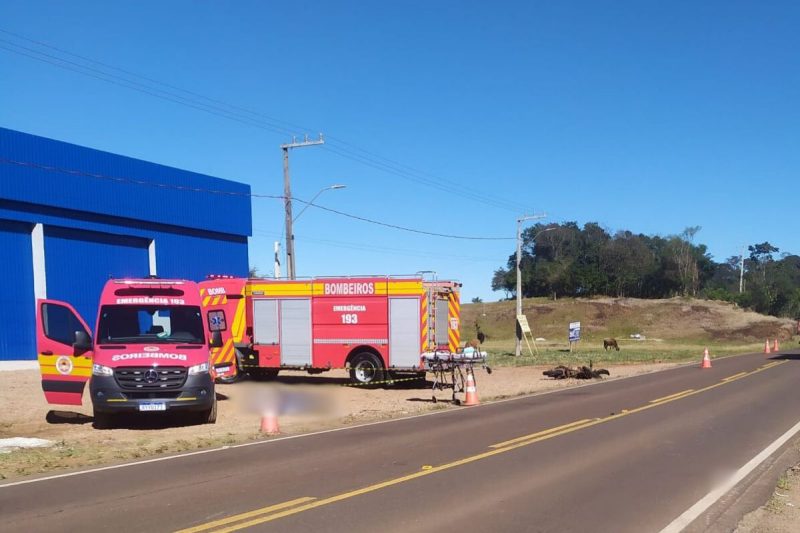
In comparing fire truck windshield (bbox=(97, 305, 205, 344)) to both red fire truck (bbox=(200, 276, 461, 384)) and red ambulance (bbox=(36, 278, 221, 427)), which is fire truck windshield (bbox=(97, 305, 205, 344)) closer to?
red ambulance (bbox=(36, 278, 221, 427))

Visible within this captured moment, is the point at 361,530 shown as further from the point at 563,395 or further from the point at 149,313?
the point at 563,395

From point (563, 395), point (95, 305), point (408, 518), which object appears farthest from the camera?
point (95, 305)

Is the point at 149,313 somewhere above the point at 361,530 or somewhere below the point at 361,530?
above

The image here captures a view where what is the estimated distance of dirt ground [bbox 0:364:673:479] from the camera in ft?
35.0

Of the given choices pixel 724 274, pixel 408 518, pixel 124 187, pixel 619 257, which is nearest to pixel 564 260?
pixel 619 257

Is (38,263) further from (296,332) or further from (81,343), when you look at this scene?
(81,343)

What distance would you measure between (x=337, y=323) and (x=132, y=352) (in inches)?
375

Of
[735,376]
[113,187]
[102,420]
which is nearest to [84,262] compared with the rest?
[113,187]

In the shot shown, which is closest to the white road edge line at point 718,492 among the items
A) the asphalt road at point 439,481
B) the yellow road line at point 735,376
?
the asphalt road at point 439,481

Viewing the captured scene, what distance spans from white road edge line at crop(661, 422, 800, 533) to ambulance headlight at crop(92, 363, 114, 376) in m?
Answer: 10.1

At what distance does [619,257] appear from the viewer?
329ft

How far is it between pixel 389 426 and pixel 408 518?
6937mm

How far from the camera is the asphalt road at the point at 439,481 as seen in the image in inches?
262

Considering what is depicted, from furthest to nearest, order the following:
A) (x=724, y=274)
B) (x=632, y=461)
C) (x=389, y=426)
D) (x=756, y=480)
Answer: (x=724, y=274), (x=389, y=426), (x=632, y=461), (x=756, y=480)
